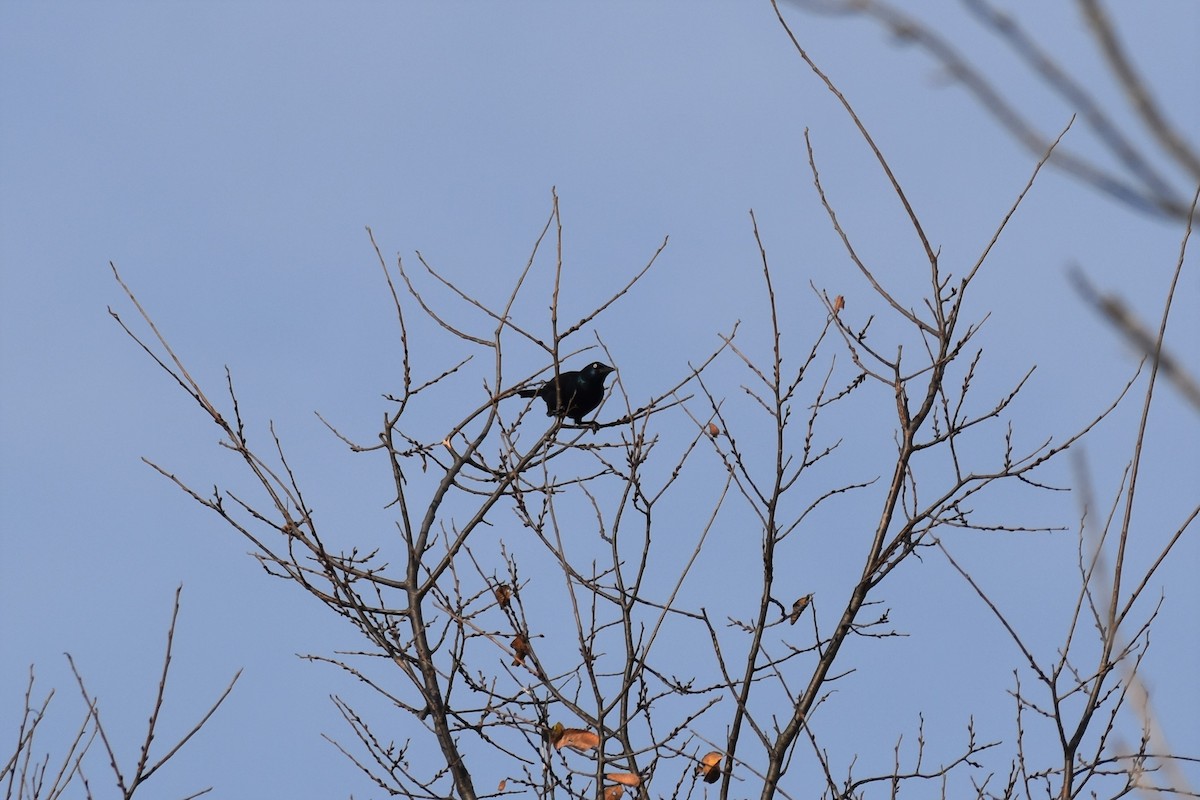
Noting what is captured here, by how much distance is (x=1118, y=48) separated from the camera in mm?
1018

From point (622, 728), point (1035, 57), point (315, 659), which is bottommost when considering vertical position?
point (1035, 57)

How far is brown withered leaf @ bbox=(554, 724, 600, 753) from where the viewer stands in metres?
4.23

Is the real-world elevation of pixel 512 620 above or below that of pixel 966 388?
below

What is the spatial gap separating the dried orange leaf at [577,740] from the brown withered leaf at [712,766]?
1.31ft

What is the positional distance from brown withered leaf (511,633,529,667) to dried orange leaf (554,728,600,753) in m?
0.33

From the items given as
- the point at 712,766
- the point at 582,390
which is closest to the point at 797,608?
the point at 712,766

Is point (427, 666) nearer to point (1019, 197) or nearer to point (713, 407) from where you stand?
point (713, 407)

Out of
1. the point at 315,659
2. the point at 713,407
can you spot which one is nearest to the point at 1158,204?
the point at 713,407

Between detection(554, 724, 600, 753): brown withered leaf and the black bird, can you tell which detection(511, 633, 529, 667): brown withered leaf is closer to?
detection(554, 724, 600, 753): brown withered leaf

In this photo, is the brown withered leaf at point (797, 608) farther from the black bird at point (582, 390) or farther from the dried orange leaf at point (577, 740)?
the black bird at point (582, 390)

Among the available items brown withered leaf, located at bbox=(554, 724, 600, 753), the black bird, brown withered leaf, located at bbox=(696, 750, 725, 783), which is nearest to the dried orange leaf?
brown withered leaf, located at bbox=(554, 724, 600, 753)

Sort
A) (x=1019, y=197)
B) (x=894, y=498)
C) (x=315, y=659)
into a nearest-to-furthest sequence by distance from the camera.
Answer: (x=1019, y=197) < (x=894, y=498) < (x=315, y=659)

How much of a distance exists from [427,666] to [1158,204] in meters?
3.81

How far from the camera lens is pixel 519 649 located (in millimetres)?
4574
